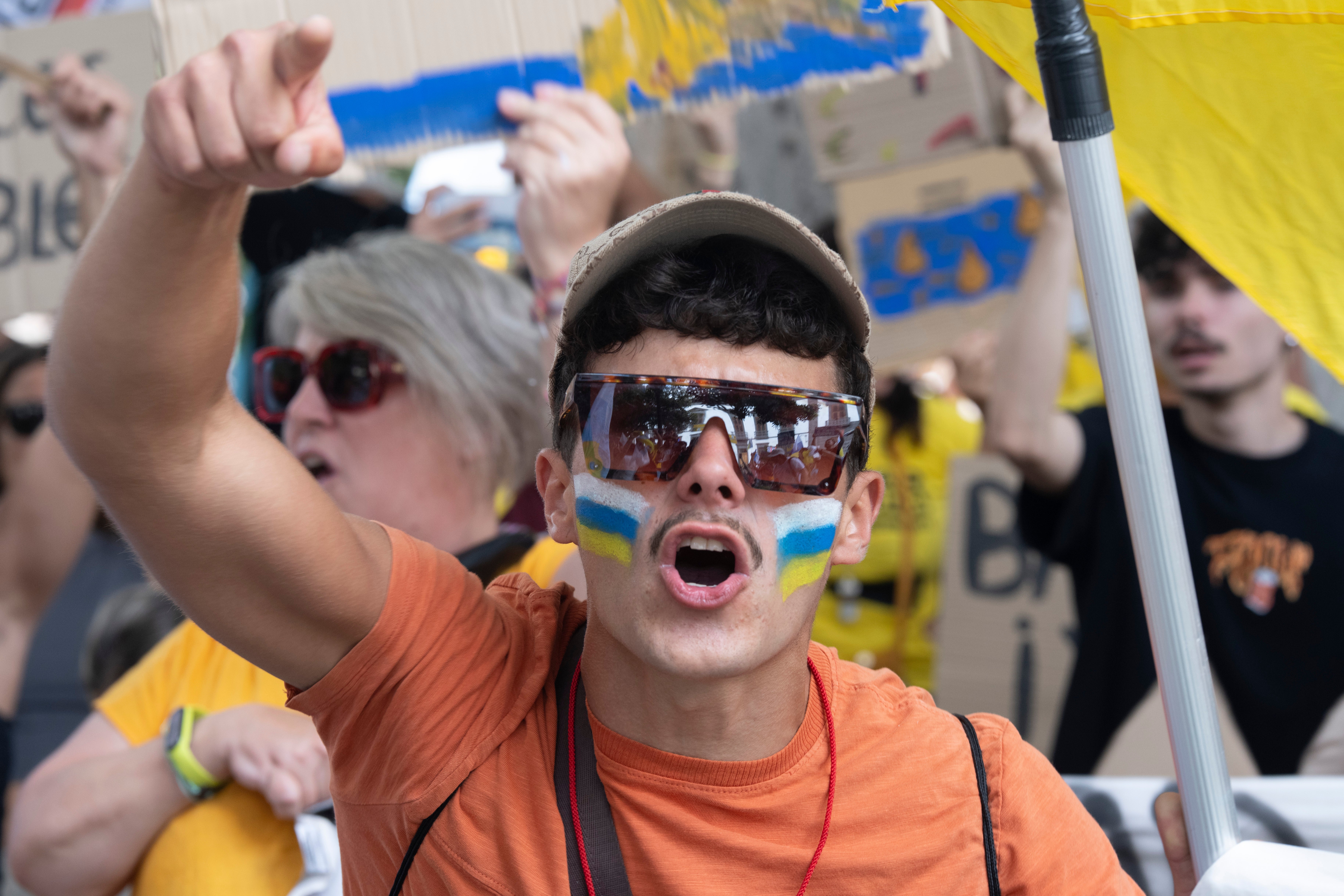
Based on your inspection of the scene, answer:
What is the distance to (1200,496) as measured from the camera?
311cm

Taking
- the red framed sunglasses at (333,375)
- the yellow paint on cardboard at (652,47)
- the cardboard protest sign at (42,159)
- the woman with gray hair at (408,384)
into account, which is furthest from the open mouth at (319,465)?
the cardboard protest sign at (42,159)

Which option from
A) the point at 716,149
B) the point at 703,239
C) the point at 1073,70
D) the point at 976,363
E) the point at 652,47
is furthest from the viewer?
the point at 976,363

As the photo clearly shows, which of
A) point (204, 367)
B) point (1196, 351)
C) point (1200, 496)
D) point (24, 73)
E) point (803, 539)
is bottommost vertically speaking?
point (1200, 496)

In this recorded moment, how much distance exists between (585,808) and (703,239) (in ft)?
2.57

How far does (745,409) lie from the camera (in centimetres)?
142

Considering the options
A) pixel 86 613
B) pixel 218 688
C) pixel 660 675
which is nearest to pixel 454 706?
pixel 660 675

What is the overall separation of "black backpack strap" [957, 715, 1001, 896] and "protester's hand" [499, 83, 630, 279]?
139cm

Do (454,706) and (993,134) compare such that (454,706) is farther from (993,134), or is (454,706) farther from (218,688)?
(993,134)

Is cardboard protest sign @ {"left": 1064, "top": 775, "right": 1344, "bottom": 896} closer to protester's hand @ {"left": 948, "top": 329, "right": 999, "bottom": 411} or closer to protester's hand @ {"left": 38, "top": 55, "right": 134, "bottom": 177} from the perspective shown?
protester's hand @ {"left": 948, "top": 329, "right": 999, "bottom": 411}

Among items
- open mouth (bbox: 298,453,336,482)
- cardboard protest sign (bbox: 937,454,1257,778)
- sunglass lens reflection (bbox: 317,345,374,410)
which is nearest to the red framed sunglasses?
sunglass lens reflection (bbox: 317,345,374,410)

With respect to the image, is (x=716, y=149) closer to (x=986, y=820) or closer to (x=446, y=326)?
(x=446, y=326)

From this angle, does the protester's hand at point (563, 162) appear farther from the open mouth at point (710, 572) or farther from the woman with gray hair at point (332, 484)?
the open mouth at point (710, 572)

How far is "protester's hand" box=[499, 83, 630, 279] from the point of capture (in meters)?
2.46

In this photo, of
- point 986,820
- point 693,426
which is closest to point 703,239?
point 693,426
